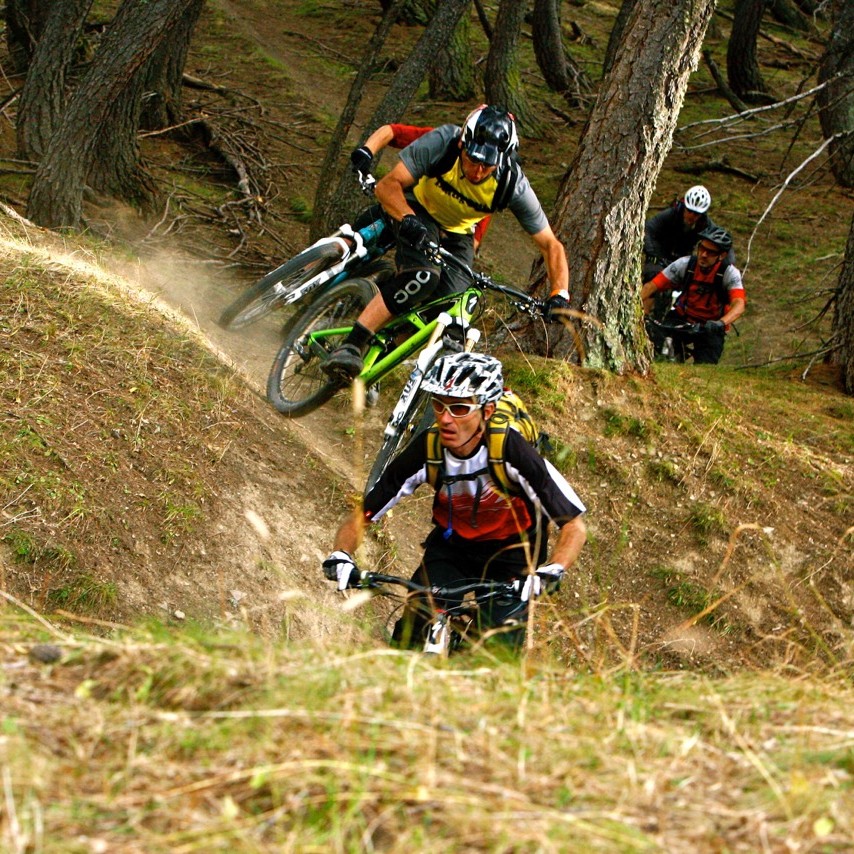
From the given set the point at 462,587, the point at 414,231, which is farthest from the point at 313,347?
the point at 462,587

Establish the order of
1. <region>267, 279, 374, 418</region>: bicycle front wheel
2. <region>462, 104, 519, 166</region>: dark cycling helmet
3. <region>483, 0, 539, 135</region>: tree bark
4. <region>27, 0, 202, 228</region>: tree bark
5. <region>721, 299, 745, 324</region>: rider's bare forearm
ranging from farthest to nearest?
<region>483, 0, 539, 135</region>: tree bark, <region>721, 299, 745, 324</region>: rider's bare forearm, <region>27, 0, 202, 228</region>: tree bark, <region>267, 279, 374, 418</region>: bicycle front wheel, <region>462, 104, 519, 166</region>: dark cycling helmet

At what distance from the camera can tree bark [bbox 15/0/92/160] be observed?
1170cm

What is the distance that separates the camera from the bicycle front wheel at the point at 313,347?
813cm

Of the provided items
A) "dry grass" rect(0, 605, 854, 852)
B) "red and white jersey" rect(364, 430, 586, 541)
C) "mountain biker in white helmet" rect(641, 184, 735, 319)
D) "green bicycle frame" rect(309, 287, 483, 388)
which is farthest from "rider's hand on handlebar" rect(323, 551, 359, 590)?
"mountain biker in white helmet" rect(641, 184, 735, 319)

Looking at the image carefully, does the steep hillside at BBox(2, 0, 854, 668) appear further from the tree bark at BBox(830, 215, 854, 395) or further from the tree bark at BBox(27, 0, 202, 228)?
the tree bark at BBox(27, 0, 202, 228)

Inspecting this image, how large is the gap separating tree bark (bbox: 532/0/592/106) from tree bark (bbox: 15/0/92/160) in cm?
1171

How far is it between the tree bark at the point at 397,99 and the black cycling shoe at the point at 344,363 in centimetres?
521

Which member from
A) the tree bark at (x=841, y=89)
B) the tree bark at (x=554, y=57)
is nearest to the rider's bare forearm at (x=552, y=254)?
the tree bark at (x=841, y=89)

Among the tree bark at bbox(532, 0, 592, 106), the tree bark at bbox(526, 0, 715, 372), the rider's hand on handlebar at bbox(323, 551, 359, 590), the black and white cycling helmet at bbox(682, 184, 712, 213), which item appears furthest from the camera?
the tree bark at bbox(532, 0, 592, 106)

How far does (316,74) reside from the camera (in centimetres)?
2066

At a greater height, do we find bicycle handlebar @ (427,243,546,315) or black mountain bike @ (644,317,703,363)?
bicycle handlebar @ (427,243,546,315)

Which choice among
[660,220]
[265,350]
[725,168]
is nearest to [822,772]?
[265,350]

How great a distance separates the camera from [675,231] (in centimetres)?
1240

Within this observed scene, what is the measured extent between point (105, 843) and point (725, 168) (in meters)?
18.7
